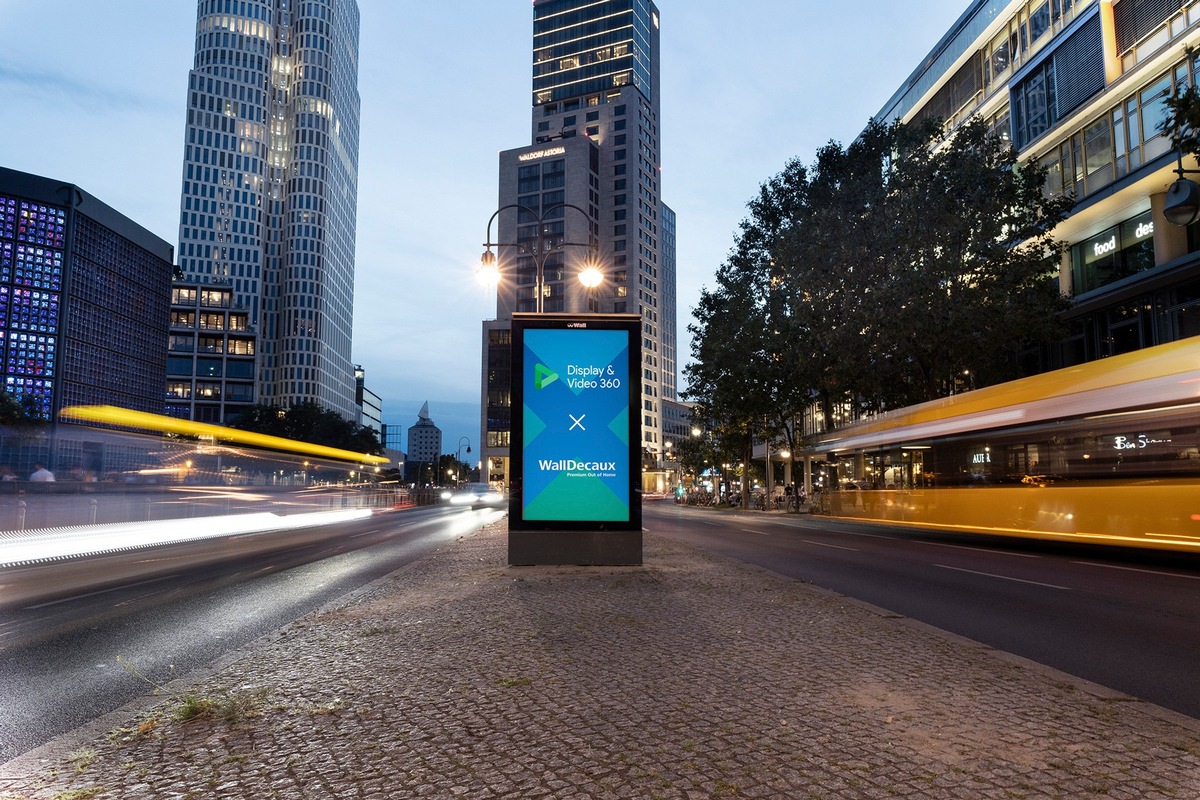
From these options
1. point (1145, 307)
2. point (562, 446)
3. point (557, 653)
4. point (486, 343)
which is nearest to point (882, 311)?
point (1145, 307)

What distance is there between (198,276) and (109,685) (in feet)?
527

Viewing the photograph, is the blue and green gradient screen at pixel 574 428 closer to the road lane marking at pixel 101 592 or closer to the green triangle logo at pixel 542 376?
the green triangle logo at pixel 542 376

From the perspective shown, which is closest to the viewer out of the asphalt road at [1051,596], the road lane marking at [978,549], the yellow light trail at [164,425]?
the asphalt road at [1051,596]

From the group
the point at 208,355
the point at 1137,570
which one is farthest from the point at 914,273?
the point at 208,355

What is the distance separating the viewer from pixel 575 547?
42.0ft

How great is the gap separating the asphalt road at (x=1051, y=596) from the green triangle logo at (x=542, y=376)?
530cm

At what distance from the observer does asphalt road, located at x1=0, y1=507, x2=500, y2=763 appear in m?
5.61

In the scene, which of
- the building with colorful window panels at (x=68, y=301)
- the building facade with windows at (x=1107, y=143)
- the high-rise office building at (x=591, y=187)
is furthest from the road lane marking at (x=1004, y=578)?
the high-rise office building at (x=591, y=187)

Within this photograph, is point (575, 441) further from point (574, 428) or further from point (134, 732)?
point (134, 732)

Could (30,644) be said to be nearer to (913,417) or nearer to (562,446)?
(562,446)

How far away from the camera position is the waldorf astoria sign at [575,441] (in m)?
12.7

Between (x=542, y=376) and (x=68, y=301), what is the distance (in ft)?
282

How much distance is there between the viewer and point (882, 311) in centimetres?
2773

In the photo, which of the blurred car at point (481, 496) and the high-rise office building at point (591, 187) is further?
the high-rise office building at point (591, 187)
